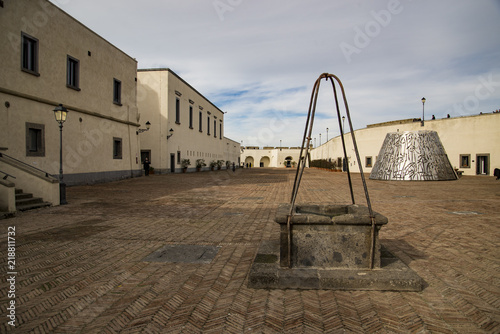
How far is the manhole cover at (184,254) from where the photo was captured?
4.27 m

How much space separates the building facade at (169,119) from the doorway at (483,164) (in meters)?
29.7

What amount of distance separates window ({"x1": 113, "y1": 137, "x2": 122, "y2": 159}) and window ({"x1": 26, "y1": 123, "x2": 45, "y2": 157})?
6.47 m

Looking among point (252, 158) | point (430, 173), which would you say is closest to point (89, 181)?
point (430, 173)

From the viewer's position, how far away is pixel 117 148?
2030 cm

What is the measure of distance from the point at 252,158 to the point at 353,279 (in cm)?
8446

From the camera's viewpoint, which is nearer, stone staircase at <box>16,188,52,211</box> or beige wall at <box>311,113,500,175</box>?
stone staircase at <box>16,188,52,211</box>

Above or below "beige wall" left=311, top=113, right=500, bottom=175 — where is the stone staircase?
below

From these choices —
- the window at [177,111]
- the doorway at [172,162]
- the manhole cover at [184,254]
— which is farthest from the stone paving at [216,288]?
the window at [177,111]

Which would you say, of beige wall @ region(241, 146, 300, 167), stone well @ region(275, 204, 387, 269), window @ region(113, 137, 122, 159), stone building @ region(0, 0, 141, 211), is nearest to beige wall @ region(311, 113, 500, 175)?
window @ region(113, 137, 122, 159)

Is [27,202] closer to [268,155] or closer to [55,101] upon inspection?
[55,101]

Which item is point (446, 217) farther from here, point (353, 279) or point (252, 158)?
point (252, 158)

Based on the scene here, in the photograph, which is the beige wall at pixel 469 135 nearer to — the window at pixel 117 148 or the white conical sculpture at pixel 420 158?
the white conical sculpture at pixel 420 158

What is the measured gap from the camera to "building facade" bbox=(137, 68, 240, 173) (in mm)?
27859

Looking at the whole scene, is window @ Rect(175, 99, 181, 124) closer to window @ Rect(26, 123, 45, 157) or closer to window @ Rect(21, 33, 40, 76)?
window @ Rect(21, 33, 40, 76)
